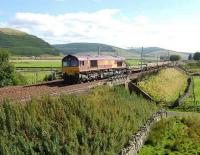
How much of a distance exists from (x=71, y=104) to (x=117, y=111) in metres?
6.00

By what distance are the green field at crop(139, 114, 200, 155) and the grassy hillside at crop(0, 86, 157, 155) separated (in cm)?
205

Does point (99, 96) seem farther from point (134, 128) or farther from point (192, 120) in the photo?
point (192, 120)

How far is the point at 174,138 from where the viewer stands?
1543 inches

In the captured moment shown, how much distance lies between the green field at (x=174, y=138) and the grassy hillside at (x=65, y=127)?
2055 mm

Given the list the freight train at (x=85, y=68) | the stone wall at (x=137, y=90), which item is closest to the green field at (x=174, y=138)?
the freight train at (x=85, y=68)

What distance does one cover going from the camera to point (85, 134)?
96.3 feet

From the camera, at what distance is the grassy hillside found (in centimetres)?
2625

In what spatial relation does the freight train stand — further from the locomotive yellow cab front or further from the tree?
the tree

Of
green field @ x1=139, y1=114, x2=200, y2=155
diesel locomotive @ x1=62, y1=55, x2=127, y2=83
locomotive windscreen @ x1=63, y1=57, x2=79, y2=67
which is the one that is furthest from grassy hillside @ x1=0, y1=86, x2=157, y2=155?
locomotive windscreen @ x1=63, y1=57, x2=79, y2=67

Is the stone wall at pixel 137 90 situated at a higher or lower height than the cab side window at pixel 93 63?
lower

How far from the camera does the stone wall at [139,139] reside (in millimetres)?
29825

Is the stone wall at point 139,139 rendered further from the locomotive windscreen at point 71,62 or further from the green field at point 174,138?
the locomotive windscreen at point 71,62

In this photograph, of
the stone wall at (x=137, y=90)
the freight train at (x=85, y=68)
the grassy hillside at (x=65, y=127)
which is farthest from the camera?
the stone wall at (x=137, y=90)

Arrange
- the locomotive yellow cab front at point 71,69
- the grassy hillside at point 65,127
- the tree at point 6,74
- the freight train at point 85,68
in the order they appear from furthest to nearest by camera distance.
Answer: the tree at point 6,74, the freight train at point 85,68, the locomotive yellow cab front at point 71,69, the grassy hillside at point 65,127
